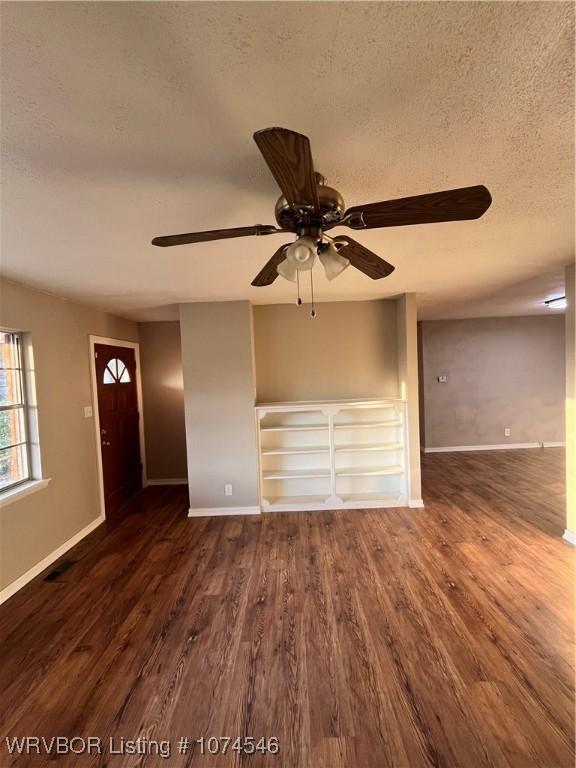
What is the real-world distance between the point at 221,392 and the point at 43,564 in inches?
88.2

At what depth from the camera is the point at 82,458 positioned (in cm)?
372

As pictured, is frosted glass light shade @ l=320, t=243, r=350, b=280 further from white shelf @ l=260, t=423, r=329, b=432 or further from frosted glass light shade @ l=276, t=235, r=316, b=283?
white shelf @ l=260, t=423, r=329, b=432

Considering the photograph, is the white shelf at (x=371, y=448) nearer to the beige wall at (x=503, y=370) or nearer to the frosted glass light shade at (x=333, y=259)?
the beige wall at (x=503, y=370)

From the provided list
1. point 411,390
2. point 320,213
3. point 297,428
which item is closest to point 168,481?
point 297,428

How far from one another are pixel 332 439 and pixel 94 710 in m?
2.96

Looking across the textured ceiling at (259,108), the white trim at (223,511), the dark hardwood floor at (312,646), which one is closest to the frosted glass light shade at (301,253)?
the textured ceiling at (259,108)

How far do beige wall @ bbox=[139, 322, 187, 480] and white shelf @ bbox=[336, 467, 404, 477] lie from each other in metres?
2.54

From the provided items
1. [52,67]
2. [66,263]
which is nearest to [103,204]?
[52,67]

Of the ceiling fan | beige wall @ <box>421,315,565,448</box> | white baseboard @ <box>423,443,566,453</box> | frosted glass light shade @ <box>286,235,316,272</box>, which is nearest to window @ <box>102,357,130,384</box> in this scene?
the ceiling fan

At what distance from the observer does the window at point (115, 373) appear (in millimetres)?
4387

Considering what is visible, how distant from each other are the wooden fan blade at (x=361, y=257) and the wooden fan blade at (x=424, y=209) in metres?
0.19

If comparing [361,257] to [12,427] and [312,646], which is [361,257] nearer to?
[312,646]

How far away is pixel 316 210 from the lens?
123 cm

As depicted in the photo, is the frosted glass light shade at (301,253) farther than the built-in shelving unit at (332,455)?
No
